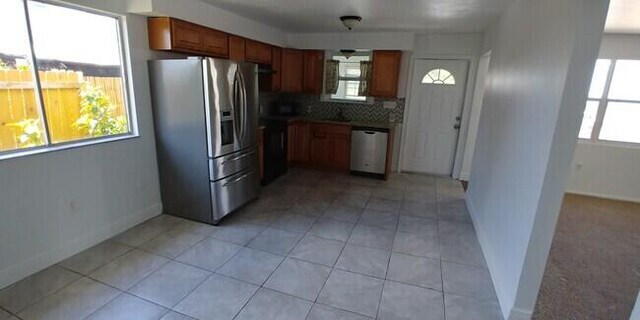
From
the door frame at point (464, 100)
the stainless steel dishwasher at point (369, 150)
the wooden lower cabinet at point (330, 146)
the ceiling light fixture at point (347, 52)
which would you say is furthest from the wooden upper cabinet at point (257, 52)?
the door frame at point (464, 100)

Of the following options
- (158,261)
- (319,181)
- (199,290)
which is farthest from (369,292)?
(319,181)

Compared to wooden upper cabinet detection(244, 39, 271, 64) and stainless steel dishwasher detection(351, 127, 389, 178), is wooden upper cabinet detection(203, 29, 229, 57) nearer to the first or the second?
wooden upper cabinet detection(244, 39, 271, 64)

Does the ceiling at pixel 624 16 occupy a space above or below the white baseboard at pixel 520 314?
above

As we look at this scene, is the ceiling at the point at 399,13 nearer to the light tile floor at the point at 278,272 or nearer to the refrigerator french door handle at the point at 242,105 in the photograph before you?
the refrigerator french door handle at the point at 242,105

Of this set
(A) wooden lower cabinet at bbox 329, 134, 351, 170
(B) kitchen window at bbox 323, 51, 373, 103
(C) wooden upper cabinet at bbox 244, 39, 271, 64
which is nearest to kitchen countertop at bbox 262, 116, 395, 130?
(A) wooden lower cabinet at bbox 329, 134, 351, 170

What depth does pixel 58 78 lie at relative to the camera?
7.88ft

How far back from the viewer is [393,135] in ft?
16.1

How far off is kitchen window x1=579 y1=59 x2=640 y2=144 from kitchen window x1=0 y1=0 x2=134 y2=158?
19.0 ft

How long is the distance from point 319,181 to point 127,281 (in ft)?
9.49

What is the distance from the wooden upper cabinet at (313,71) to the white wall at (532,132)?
297 cm

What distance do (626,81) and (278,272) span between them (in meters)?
5.31

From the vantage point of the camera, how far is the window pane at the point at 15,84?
6.75ft

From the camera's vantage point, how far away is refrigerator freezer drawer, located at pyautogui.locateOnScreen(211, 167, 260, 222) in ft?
10.2

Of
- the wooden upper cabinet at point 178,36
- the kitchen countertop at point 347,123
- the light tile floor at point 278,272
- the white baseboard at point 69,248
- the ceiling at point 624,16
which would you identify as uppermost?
the ceiling at point 624,16
